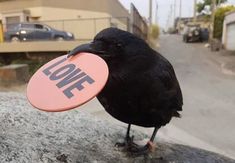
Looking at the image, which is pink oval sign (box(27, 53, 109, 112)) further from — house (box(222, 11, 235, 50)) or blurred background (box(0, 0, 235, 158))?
house (box(222, 11, 235, 50))

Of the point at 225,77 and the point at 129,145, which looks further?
the point at 225,77

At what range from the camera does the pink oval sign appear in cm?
163

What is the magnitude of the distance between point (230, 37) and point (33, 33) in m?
13.9

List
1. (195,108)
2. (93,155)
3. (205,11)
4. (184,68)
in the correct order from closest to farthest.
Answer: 1. (93,155)
2. (195,108)
3. (184,68)
4. (205,11)

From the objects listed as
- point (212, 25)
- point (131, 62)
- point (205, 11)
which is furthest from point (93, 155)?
point (205, 11)

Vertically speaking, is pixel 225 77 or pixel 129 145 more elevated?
pixel 129 145

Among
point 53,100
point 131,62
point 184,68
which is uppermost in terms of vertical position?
point 131,62

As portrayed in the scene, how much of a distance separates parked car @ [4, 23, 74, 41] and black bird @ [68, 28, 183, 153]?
56.1 feet

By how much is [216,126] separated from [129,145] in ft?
17.6

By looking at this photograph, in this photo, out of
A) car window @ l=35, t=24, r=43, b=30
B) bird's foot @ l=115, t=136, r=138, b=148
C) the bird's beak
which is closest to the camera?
the bird's beak

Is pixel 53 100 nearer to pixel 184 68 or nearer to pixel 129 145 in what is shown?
pixel 129 145

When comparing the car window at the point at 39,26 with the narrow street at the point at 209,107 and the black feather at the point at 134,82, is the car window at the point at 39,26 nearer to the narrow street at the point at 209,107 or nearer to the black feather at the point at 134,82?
the narrow street at the point at 209,107

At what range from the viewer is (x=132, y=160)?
241cm

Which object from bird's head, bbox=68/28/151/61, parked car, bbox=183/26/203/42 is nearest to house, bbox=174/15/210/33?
parked car, bbox=183/26/203/42
